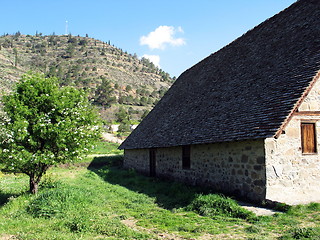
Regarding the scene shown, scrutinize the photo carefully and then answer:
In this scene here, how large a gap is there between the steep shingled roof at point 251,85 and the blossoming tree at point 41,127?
14.6ft

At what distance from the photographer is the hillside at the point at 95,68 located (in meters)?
69.0

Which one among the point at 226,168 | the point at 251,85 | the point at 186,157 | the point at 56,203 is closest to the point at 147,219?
the point at 56,203

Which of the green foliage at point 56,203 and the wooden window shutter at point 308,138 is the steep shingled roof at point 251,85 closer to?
the wooden window shutter at point 308,138

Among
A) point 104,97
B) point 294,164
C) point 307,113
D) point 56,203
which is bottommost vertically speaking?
point 56,203

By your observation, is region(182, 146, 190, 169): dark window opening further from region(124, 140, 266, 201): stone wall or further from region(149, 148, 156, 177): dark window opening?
region(149, 148, 156, 177): dark window opening

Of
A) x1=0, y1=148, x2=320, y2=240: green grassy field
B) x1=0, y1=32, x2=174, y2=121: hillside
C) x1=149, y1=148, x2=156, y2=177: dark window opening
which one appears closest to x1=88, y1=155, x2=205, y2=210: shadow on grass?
x1=0, y1=148, x2=320, y2=240: green grassy field

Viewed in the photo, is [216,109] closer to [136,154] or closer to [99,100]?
[136,154]

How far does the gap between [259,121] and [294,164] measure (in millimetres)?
1773

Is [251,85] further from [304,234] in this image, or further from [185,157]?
[304,234]

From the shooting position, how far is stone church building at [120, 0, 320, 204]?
8.83 metres

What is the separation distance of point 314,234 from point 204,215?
10.3ft

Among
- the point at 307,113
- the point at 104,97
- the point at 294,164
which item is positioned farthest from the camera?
the point at 104,97

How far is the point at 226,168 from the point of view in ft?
34.3

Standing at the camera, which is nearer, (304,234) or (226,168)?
(304,234)
